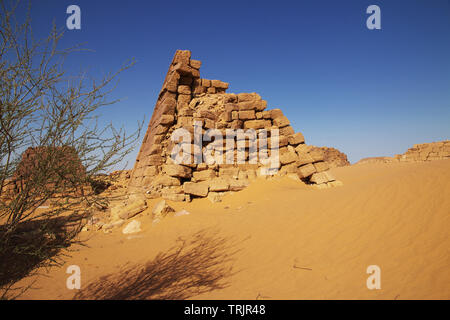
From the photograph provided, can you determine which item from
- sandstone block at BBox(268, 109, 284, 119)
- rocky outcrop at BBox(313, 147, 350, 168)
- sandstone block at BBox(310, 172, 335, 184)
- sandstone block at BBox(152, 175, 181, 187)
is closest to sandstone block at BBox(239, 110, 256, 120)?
sandstone block at BBox(268, 109, 284, 119)

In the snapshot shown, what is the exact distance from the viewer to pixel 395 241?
3.63 m

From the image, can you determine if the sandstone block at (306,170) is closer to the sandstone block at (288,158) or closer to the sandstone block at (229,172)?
the sandstone block at (288,158)

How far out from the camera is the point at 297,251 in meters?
4.02

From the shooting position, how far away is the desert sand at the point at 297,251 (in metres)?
3.00

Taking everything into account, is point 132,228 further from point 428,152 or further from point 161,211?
point 428,152

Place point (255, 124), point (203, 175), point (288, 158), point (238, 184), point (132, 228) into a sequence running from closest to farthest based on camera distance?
1. point (132, 228)
2. point (238, 184)
3. point (203, 175)
4. point (288, 158)
5. point (255, 124)

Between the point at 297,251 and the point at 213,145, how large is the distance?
5.52 m

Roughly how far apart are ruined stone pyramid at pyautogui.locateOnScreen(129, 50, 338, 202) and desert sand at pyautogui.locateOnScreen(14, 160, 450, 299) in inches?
71.9

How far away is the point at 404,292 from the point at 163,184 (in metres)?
6.93

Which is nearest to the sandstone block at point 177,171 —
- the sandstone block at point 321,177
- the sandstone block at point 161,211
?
the sandstone block at point 161,211

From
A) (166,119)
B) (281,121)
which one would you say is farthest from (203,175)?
(281,121)

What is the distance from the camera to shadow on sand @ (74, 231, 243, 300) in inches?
132

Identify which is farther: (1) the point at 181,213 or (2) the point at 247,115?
(2) the point at 247,115

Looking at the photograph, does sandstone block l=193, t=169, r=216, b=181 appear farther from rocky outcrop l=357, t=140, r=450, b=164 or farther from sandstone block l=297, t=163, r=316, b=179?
rocky outcrop l=357, t=140, r=450, b=164
